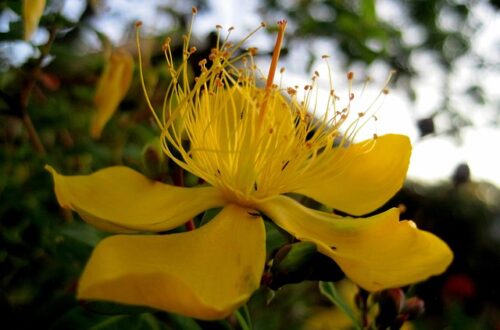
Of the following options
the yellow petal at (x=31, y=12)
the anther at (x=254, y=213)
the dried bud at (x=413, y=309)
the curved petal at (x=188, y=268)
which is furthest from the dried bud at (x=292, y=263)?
the yellow petal at (x=31, y=12)

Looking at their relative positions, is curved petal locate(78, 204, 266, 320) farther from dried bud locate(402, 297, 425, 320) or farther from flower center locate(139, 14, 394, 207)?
dried bud locate(402, 297, 425, 320)

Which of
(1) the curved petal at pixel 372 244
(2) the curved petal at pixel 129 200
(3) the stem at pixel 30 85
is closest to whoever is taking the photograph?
(1) the curved petal at pixel 372 244

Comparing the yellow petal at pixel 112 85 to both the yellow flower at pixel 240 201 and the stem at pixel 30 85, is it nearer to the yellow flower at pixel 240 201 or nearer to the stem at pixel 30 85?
the stem at pixel 30 85

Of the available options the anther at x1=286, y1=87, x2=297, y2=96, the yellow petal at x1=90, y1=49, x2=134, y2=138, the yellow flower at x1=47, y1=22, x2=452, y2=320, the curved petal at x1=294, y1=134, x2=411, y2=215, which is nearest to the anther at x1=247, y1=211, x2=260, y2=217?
the yellow flower at x1=47, y1=22, x2=452, y2=320

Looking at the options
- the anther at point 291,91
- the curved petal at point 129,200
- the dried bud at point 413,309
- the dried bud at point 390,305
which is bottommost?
the dried bud at point 413,309

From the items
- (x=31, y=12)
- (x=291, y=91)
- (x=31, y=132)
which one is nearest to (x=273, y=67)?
(x=291, y=91)

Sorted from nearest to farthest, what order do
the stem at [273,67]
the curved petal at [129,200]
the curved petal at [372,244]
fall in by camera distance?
1. the curved petal at [372,244]
2. the curved petal at [129,200]
3. the stem at [273,67]

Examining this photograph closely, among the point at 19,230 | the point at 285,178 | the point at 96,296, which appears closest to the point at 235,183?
the point at 285,178
